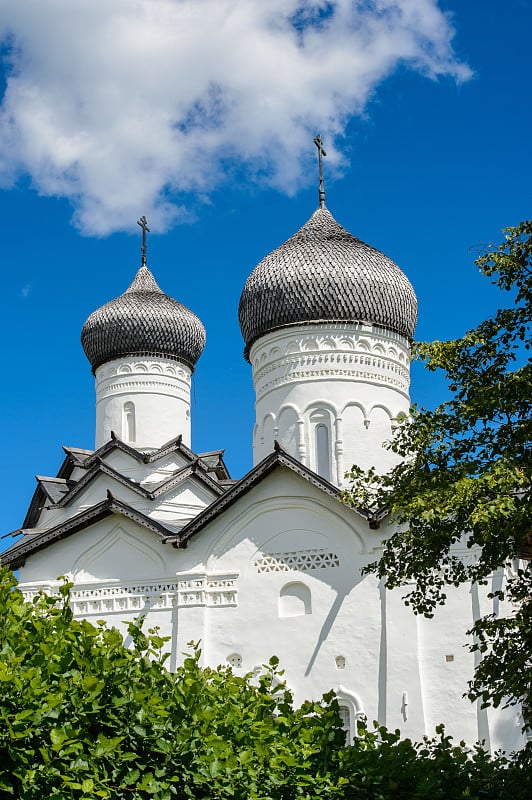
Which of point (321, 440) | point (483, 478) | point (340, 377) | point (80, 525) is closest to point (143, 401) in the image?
point (321, 440)

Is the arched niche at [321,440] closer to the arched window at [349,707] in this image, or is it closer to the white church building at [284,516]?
the white church building at [284,516]

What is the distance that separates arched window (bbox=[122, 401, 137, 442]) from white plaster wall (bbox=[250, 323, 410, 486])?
11.2 ft

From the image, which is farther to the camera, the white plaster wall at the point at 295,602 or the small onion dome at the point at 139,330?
the small onion dome at the point at 139,330

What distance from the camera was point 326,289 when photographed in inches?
640

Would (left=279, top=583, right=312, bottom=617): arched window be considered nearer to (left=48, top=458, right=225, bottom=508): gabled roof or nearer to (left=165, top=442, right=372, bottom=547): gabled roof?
(left=165, top=442, right=372, bottom=547): gabled roof

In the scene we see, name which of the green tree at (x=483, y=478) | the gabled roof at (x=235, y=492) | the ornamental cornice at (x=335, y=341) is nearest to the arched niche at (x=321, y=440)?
the ornamental cornice at (x=335, y=341)

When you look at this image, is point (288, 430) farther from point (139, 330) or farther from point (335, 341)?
point (139, 330)

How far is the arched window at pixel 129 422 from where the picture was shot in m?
19.1

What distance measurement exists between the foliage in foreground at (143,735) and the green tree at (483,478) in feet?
3.78

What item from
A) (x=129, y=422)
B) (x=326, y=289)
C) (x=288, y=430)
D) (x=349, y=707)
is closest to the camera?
(x=349, y=707)

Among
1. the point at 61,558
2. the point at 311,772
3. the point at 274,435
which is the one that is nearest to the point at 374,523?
the point at 274,435

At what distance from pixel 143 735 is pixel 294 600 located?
27.1 feet

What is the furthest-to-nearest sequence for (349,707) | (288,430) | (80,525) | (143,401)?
1. (143,401)
2. (288,430)
3. (80,525)
4. (349,707)

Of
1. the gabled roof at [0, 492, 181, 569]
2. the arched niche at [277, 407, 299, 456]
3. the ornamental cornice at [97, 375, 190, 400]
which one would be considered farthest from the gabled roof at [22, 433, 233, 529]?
the gabled roof at [0, 492, 181, 569]
